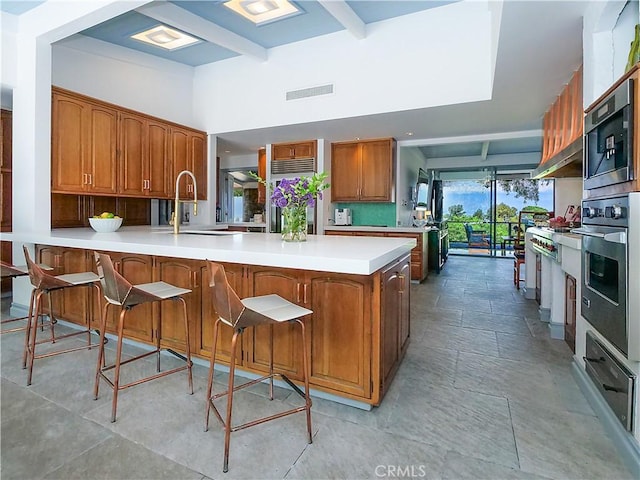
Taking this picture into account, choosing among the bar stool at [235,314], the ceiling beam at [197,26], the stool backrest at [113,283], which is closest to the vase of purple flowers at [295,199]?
the bar stool at [235,314]

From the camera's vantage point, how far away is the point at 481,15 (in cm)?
→ 364

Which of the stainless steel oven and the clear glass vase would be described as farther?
the clear glass vase

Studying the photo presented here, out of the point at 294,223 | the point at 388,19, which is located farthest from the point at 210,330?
the point at 388,19

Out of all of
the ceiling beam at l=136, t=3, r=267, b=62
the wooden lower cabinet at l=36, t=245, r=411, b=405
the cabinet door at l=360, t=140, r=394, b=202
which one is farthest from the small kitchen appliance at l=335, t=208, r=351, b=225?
the wooden lower cabinet at l=36, t=245, r=411, b=405

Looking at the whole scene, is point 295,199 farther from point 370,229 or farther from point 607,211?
point 370,229

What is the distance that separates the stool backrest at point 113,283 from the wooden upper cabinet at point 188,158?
3.30 m

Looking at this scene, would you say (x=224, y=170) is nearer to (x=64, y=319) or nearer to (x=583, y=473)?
(x=64, y=319)

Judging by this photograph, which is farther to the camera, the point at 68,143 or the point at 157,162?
the point at 157,162

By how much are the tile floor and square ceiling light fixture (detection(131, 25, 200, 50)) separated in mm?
3787

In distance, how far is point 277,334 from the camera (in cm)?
221

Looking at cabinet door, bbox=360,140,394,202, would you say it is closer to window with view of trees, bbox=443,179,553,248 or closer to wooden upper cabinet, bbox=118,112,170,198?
wooden upper cabinet, bbox=118,112,170,198

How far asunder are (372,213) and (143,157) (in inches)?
154

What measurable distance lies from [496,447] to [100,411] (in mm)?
2135

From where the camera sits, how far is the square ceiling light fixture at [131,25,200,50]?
4.27m
